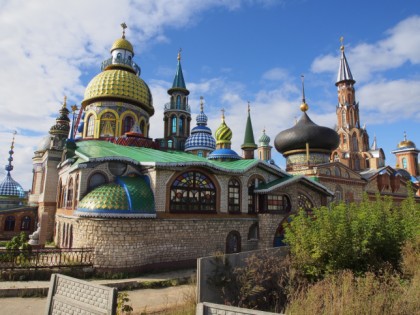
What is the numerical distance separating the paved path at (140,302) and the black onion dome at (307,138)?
21.1 metres

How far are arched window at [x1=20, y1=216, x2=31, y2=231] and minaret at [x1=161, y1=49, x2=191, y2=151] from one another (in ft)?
43.2

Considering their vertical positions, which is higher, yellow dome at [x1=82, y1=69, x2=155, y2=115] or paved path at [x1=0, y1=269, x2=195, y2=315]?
yellow dome at [x1=82, y1=69, x2=155, y2=115]

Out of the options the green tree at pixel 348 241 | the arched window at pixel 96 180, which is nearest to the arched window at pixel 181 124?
the arched window at pixel 96 180

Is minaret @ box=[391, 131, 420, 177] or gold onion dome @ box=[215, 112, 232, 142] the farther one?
minaret @ box=[391, 131, 420, 177]

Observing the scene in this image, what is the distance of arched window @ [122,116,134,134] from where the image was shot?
21.8 m

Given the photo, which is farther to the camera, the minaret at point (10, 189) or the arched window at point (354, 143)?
the arched window at point (354, 143)

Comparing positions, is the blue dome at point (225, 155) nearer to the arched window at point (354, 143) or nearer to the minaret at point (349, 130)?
the minaret at point (349, 130)

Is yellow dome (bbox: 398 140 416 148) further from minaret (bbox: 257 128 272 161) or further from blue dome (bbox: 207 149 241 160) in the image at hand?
blue dome (bbox: 207 149 241 160)

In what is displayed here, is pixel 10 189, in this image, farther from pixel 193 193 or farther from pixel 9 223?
pixel 193 193

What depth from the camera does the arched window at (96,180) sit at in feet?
46.2

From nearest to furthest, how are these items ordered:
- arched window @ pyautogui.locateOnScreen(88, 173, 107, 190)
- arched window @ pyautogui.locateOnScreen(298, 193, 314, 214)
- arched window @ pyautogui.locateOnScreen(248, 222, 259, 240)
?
arched window @ pyautogui.locateOnScreen(88, 173, 107, 190) < arched window @ pyautogui.locateOnScreen(248, 222, 259, 240) < arched window @ pyautogui.locateOnScreen(298, 193, 314, 214)

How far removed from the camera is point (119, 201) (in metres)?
12.4

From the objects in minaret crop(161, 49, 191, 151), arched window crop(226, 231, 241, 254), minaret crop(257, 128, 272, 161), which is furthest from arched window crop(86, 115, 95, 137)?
minaret crop(257, 128, 272, 161)

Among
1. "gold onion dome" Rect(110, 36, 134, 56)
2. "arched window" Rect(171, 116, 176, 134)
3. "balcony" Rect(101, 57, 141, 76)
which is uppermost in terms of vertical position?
"gold onion dome" Rect(110, 36, 134, 56)
